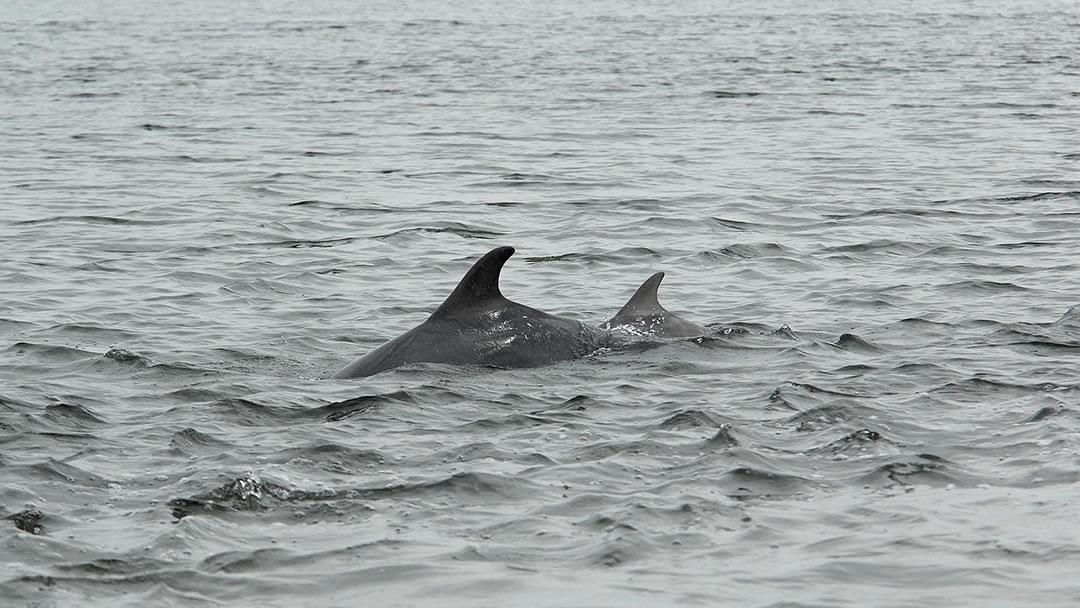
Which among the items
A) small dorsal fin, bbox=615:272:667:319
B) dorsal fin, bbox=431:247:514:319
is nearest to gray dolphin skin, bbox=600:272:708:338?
small dorsal fin, bbox=615:272:667:319

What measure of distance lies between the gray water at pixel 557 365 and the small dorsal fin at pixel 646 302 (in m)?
0.52

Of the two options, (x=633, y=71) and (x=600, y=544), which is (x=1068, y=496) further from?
(x=633, y=71)

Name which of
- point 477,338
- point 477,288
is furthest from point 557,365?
point 477,288

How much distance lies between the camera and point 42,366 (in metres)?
11.2

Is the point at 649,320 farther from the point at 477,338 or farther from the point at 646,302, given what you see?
the point at 477,338

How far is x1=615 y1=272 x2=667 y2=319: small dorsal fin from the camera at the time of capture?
11656 mm

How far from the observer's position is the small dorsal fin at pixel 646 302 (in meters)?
11.7

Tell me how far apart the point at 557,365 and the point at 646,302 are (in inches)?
49.1

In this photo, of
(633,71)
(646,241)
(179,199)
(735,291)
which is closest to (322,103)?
(633,71)

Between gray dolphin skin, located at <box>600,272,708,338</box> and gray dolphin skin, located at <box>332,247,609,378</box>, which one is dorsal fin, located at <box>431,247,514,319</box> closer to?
gray dolphin skin, located at <box>332,247,609,378</box>

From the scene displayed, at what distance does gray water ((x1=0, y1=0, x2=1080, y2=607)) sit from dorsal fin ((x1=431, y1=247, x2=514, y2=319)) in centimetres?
54

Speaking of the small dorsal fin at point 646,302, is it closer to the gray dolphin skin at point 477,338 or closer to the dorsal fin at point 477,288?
the gray dolphin skin at point 477,338

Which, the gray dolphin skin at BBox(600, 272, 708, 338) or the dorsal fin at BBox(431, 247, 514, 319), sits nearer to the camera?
the dorsal fin at BBox(431, 247, 514, 319)

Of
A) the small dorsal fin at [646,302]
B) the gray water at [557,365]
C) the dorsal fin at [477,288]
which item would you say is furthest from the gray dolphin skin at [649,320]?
the dorsal fin at [477,288]
